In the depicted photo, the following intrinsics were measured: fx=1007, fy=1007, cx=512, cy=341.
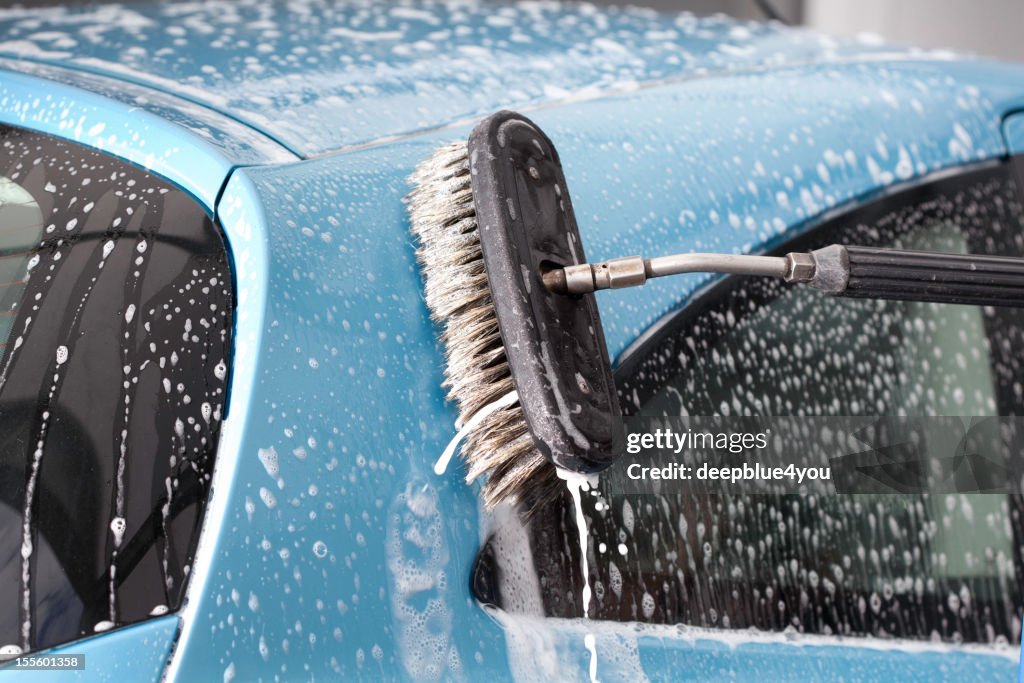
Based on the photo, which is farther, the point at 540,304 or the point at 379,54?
the point at 379,54

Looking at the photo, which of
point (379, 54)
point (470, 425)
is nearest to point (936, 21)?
point (379, 54)

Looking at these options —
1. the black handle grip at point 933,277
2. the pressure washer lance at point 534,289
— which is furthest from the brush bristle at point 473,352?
the black handle grip at point 933,277

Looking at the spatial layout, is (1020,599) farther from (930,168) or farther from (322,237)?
(322,237)

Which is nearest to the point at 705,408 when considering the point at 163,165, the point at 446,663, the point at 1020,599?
the point at 446,663

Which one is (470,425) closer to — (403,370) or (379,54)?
(403,370)

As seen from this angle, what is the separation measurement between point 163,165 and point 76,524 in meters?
0.34

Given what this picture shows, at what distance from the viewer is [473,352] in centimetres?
91

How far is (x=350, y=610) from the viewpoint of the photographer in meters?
0.83

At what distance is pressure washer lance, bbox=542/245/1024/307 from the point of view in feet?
2.94

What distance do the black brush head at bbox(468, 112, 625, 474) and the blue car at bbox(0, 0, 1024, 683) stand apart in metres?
0.10

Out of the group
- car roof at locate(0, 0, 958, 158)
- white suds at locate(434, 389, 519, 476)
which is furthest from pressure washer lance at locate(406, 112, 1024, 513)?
car roof at locate(0, 0, 958, 158)

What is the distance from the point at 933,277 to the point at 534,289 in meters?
0.38

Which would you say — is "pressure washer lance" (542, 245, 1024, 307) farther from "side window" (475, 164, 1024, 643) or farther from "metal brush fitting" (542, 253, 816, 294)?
"side window" (475, 164, 1024, 643)

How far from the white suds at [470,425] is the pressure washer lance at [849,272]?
107 mm
